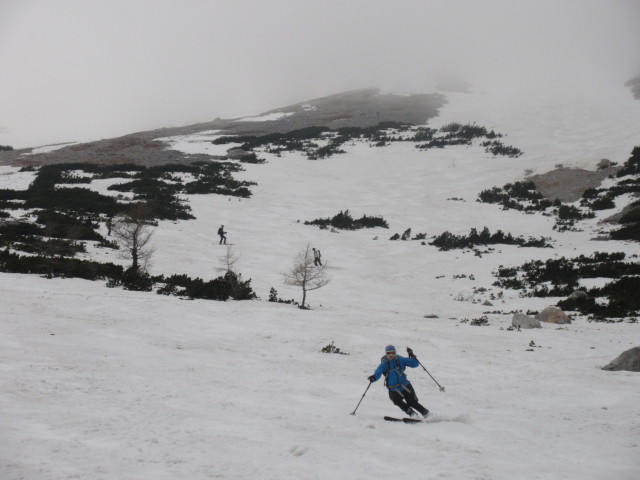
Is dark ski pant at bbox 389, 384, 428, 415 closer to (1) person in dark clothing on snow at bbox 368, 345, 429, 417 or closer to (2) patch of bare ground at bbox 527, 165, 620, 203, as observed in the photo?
(1) person in dark clothing on snow at bbox 368, 345, 429, 417

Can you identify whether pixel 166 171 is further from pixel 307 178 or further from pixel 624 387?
pixel 624 387

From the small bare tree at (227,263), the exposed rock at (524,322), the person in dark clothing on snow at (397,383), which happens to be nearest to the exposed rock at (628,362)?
the exposed rock at (524,322)

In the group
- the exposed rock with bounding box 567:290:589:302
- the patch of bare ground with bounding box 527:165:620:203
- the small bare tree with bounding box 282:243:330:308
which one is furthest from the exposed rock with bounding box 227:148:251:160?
the exposed rock with bounding box 567:290:589:302

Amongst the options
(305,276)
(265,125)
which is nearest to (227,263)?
(305,276)

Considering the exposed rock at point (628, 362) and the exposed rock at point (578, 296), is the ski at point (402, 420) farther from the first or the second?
the exposed rock at point (578, 296)

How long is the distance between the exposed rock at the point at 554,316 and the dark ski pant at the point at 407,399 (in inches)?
329

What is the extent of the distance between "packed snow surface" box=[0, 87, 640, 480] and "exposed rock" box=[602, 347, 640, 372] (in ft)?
1.00

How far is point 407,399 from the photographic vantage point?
634cm

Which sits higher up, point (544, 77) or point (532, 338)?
point (544, 77)

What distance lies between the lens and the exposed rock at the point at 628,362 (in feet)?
27.9

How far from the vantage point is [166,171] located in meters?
37.0

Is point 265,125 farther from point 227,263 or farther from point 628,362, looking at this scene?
point 628,362

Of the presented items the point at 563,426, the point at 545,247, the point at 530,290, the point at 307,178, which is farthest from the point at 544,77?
the point at 563,426

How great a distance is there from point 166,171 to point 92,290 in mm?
26340
